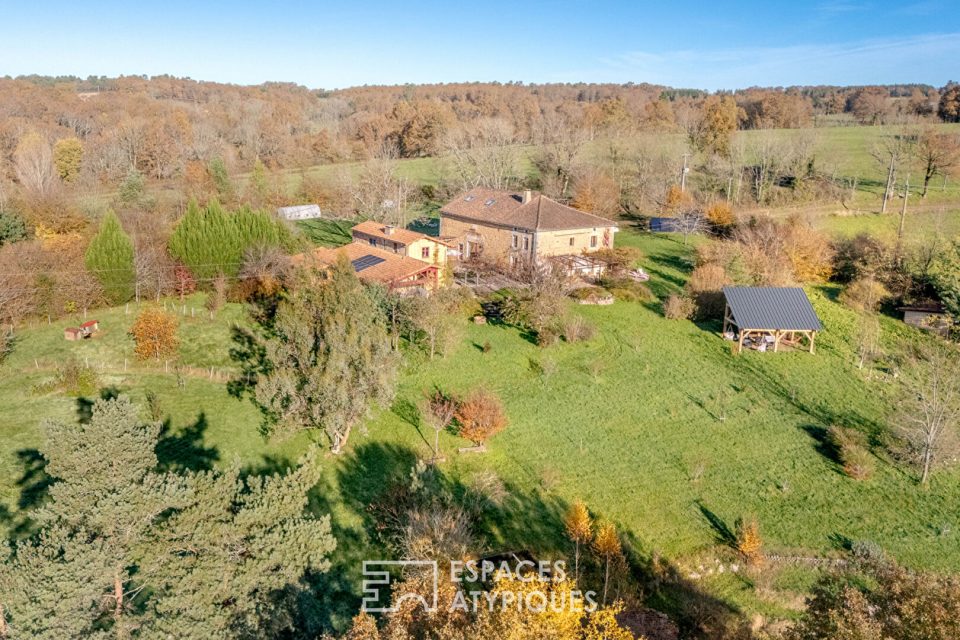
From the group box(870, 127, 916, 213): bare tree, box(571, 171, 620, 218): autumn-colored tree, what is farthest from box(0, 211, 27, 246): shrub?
box(870, 127, 916, 213): bare tree

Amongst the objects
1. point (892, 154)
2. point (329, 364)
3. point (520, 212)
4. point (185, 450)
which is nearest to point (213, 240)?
point (185, 450)

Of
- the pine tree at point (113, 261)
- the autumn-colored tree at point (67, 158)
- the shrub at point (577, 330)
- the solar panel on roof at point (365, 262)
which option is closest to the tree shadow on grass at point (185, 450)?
the pine tree at point (113, 261)

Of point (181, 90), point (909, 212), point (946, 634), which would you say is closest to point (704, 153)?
point (909, 212)

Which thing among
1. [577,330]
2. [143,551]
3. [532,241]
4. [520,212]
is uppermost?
[520,212]

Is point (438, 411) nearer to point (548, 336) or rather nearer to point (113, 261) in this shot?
point (548, 336)

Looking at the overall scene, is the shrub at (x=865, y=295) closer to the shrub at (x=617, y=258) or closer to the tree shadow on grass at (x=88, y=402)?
the shrub at (x=617, y=258)

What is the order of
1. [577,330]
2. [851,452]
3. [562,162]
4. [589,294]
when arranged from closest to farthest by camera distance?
[851,452], [577,330], [589,294], [562,162]

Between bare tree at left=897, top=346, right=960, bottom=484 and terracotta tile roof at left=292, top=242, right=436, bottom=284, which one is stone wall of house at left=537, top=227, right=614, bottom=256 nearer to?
terracotta tile roof at left=292, top=242, right=436, bottom=284
